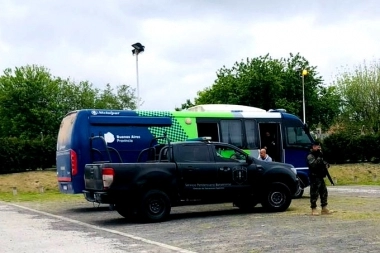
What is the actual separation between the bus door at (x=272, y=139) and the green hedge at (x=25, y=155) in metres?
16.2

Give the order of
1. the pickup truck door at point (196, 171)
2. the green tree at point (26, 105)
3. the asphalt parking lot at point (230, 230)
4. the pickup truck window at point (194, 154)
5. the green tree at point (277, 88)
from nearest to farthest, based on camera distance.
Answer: the asphalt parking lot at point (230, 230) → the pickup truck door at point (196, 171) → the pickup truck window at point (194, 154) → the green tree at point (277, 88) → the green tree at point (26, 105)

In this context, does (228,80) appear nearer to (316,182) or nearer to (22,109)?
(22,109)

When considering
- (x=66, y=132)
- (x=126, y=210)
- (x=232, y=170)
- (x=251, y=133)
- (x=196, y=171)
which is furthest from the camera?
(x=251, y=133)

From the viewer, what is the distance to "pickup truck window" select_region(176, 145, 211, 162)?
14570 millimetres

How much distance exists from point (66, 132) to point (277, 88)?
26.3 meters

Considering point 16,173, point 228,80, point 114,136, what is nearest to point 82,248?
point 114,136

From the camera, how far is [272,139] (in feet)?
65.6

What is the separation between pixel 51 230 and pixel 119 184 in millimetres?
1825

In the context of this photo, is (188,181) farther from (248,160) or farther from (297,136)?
(297,136)

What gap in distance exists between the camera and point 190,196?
14.5 meters

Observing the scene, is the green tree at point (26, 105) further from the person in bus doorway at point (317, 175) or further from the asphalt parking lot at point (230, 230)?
the person in bus doorway at point (317, 175)

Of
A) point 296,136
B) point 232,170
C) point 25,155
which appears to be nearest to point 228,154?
point 232,170

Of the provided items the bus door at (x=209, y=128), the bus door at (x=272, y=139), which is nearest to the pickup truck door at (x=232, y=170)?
the bus door at (x=209, y=128)

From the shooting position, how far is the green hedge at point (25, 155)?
31.3 metres
